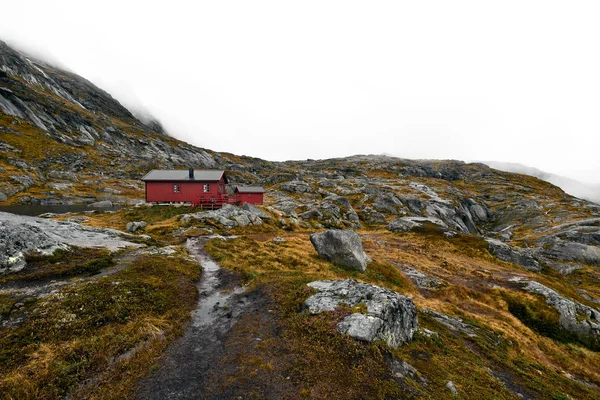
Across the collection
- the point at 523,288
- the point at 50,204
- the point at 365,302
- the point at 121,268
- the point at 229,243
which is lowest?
the point at 50,204

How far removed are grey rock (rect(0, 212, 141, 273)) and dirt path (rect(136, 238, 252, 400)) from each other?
11683 mm

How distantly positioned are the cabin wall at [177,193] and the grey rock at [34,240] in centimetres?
3557

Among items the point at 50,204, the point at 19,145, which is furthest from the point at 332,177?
the point at 19,145

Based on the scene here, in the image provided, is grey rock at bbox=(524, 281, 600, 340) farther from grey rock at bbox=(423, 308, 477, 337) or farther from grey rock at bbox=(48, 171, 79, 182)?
grey rock at bbox=(48, 171, 79, 182)

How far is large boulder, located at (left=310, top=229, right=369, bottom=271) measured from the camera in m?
30.3

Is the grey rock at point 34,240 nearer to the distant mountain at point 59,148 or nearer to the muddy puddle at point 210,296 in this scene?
the muddy puddle at point 210,296

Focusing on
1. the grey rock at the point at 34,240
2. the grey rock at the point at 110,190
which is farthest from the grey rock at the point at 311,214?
the grey rock at the point at 110,190

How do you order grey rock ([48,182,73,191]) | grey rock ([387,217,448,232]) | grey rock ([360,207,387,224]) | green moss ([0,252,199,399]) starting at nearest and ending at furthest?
green moss ([0,252,199,399])
grey rock ([387,217,448,232])
grey rock ([360,207,387,224])
grey rock ([48,182,73,191])

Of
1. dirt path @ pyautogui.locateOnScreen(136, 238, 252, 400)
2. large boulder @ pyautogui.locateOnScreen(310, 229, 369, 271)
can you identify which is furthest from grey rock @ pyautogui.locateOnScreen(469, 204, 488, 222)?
dirt path @ pyautogui.locateOnScreen(136, 238, 252, 400)

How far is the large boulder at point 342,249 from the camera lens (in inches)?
1192

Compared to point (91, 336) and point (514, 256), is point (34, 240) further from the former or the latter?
point (514, 256)

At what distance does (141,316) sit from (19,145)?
160308 mm

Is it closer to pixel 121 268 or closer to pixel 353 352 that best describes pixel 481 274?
pixel 353 352

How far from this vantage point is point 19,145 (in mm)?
118812
